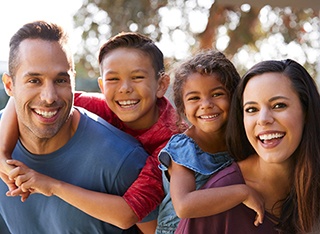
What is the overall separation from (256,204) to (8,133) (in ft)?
4.04

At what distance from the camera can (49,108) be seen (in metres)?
3.13

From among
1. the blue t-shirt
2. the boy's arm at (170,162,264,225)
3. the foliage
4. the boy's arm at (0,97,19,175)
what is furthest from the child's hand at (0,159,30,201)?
the foliage

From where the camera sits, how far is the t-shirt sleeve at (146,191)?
3.05 meters

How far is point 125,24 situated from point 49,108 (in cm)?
773

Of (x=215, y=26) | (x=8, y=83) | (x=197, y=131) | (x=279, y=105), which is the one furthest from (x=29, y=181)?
(x=215, y=26)

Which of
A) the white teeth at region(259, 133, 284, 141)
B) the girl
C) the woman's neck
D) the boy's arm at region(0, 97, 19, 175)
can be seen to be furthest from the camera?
the boy's arm at region(0, 97, 19, 175)

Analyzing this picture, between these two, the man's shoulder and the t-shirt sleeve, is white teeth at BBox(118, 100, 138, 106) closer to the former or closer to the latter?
the man's shoulder

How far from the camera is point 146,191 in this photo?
10.1ft

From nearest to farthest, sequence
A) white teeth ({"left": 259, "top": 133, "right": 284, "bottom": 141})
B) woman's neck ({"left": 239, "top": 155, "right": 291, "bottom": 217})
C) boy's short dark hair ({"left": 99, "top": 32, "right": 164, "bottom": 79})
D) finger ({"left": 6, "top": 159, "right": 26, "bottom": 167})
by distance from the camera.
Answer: white teeth ({"left": 259, "top": 133, "right": 284, "bottom": 141}), woman's neck ({"left": 239, "top": 155, "right": 291, "bottom": 217}), finger ({"left": 6, "top": 159, "right": 26, "bottom": 167}), boy's short dark hair ({"left": 99, "top": 32, "right": 164, "bottom": 79})

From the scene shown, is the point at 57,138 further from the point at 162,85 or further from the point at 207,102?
the point at 207,102

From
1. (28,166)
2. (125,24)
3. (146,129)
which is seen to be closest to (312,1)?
(146,129)

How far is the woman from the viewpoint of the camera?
8.98ft

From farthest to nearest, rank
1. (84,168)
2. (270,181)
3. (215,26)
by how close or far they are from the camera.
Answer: (215,26), (84,168), (270,181)

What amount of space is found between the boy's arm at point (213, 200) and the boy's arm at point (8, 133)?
831 mm
